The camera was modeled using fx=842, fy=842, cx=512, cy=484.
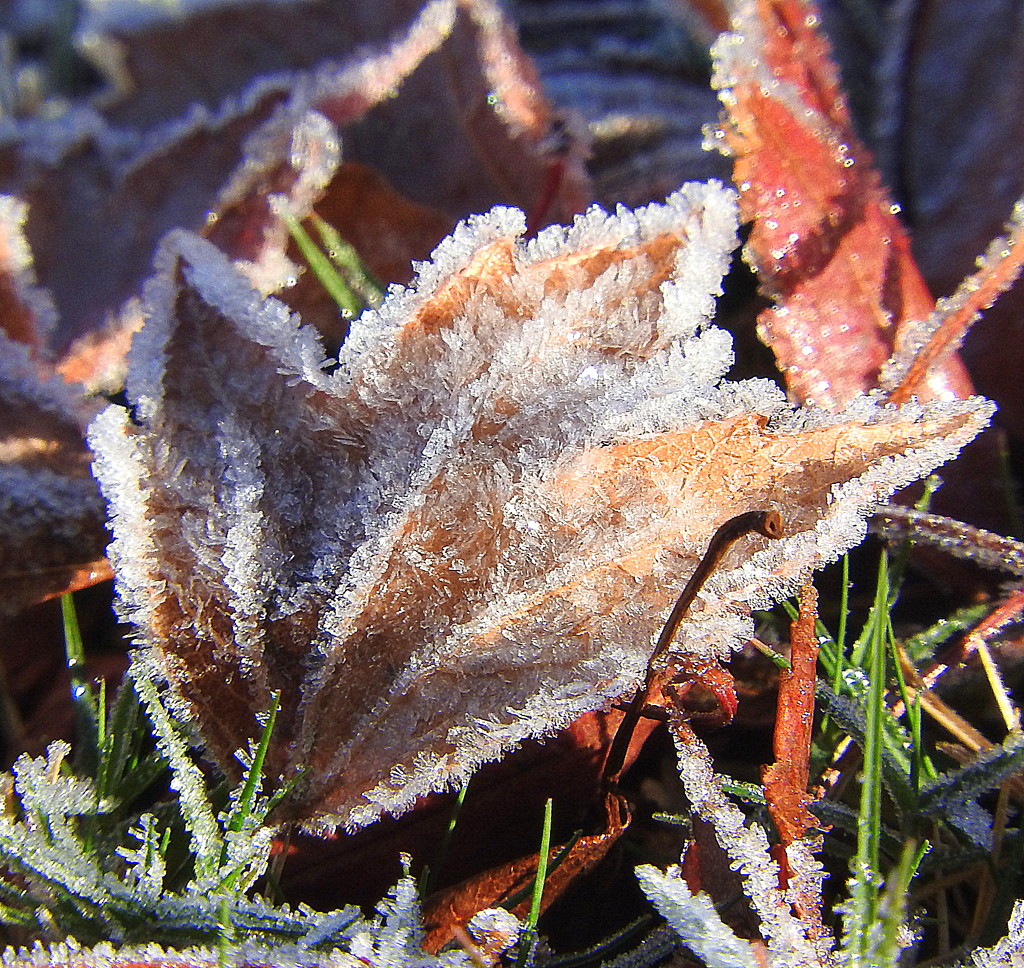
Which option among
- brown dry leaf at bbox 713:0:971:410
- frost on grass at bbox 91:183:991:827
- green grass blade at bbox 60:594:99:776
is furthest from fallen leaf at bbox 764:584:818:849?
green grass blade at bbox 60:594:99:776

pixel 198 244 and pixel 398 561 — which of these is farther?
pixel 198 244

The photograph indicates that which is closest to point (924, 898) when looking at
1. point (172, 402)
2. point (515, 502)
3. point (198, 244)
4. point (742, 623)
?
point (742, 623)

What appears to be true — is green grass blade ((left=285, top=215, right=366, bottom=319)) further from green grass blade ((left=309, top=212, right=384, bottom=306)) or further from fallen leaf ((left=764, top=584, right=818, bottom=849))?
fallen leaf ((left=764, top=584, right=818, bottom=849))

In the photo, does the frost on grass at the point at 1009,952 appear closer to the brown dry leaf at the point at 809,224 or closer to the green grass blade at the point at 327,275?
the brown dry leaf at the point at 809,224

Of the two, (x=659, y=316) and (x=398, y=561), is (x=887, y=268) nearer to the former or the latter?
(x=659, y=316)

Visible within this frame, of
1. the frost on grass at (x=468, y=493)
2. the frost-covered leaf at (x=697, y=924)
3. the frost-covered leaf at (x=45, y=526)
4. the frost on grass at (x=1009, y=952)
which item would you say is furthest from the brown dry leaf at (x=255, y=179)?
the frost on grass at (x=1009, y=952)

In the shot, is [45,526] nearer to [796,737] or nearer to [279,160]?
[279,160]

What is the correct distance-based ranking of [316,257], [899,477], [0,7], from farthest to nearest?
[0,7] → [316,257] → [899,477]
